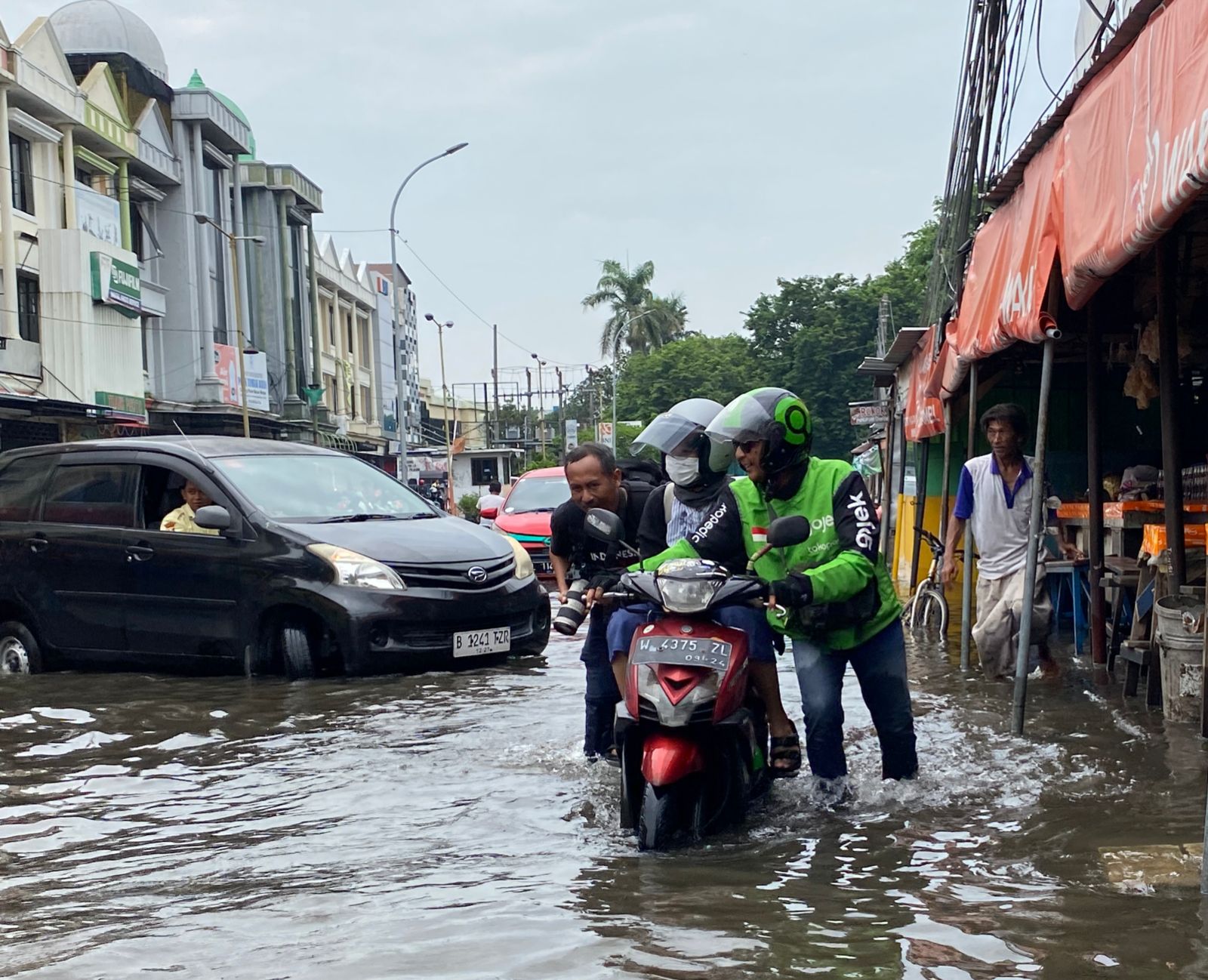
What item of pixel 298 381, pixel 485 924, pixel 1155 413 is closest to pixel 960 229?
pixel 1155 413

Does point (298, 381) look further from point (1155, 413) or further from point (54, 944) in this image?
point (54, 944)

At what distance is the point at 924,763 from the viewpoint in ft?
19.6

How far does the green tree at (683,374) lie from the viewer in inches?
2414

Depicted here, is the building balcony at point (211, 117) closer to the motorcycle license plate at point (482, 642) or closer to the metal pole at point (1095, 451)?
the motorcycle license plate at point (482, 642)

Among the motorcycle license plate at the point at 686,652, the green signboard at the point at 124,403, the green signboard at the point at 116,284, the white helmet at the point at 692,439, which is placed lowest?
the motorcycle license plate at the point at 686,652

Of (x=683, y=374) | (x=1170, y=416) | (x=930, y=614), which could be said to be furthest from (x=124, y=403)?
(x=683, y=374)

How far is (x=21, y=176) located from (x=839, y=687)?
30.2 metres

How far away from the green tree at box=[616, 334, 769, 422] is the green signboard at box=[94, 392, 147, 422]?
28.9 meters

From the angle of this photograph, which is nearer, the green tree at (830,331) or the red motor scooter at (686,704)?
the red motor scooter at (686,704)

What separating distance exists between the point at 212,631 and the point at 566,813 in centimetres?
413

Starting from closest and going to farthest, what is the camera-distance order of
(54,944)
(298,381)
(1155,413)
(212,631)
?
(54,944) → (212,631) → (1155,413) → (298,381)

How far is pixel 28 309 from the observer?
3105 cm

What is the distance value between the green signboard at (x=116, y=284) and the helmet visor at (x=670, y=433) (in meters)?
30.0

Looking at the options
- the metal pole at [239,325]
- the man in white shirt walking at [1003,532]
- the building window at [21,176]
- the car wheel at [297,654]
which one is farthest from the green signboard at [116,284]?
the man in white shirt walking at [1003,532]
